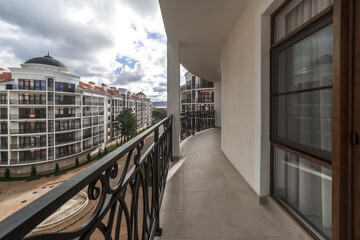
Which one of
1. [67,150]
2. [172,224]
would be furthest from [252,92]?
[67,150]

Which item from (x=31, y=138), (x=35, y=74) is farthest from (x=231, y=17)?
(x=31, y=138)

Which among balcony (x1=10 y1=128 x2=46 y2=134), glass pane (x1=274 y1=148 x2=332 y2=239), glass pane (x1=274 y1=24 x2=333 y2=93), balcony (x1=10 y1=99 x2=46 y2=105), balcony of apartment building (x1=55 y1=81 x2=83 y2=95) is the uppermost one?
balcony of apartment building (x1=55 y1=81 x2=83 y2=95)

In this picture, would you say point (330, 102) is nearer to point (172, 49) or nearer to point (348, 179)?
point (348, 179)

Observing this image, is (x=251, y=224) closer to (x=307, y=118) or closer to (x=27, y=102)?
(x=307, y=118)

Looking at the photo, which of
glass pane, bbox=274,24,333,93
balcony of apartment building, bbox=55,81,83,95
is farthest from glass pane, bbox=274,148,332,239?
balcony of apartment building, bbox=55,81,83,95

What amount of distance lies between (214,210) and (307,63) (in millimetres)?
1804

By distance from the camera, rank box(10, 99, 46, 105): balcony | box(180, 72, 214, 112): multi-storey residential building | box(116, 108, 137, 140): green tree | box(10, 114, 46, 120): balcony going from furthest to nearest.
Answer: box(116, 108, 137, 140): green tree → box(180, 72, 214, 112): multi-storey residential building → box(10, 99, 46, 105): balcony → box(10, 114, 46, 120): balcony

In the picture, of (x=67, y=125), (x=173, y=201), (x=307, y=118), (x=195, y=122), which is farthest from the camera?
(x=67, y=125)

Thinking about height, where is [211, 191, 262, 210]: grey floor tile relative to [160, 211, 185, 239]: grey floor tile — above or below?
above

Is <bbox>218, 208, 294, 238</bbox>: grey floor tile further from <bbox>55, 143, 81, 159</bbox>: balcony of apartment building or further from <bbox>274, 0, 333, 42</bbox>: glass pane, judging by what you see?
<bbox>55, 143, 81, 159</bbox>: balcony of apartment building

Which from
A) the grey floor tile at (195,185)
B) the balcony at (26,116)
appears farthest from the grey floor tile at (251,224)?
the balcony at (26,116)

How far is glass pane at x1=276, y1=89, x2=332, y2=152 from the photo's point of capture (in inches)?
48.6

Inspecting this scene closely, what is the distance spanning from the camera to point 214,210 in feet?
6.07

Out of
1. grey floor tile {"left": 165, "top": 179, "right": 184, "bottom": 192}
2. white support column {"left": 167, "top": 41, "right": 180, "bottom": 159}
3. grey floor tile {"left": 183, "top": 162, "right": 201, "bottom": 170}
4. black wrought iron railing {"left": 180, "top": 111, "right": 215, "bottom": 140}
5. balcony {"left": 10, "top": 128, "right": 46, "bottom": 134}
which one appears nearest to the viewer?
grey floor tile {"left": 165, "top": 179, "right": 184, "bottom": 192}
